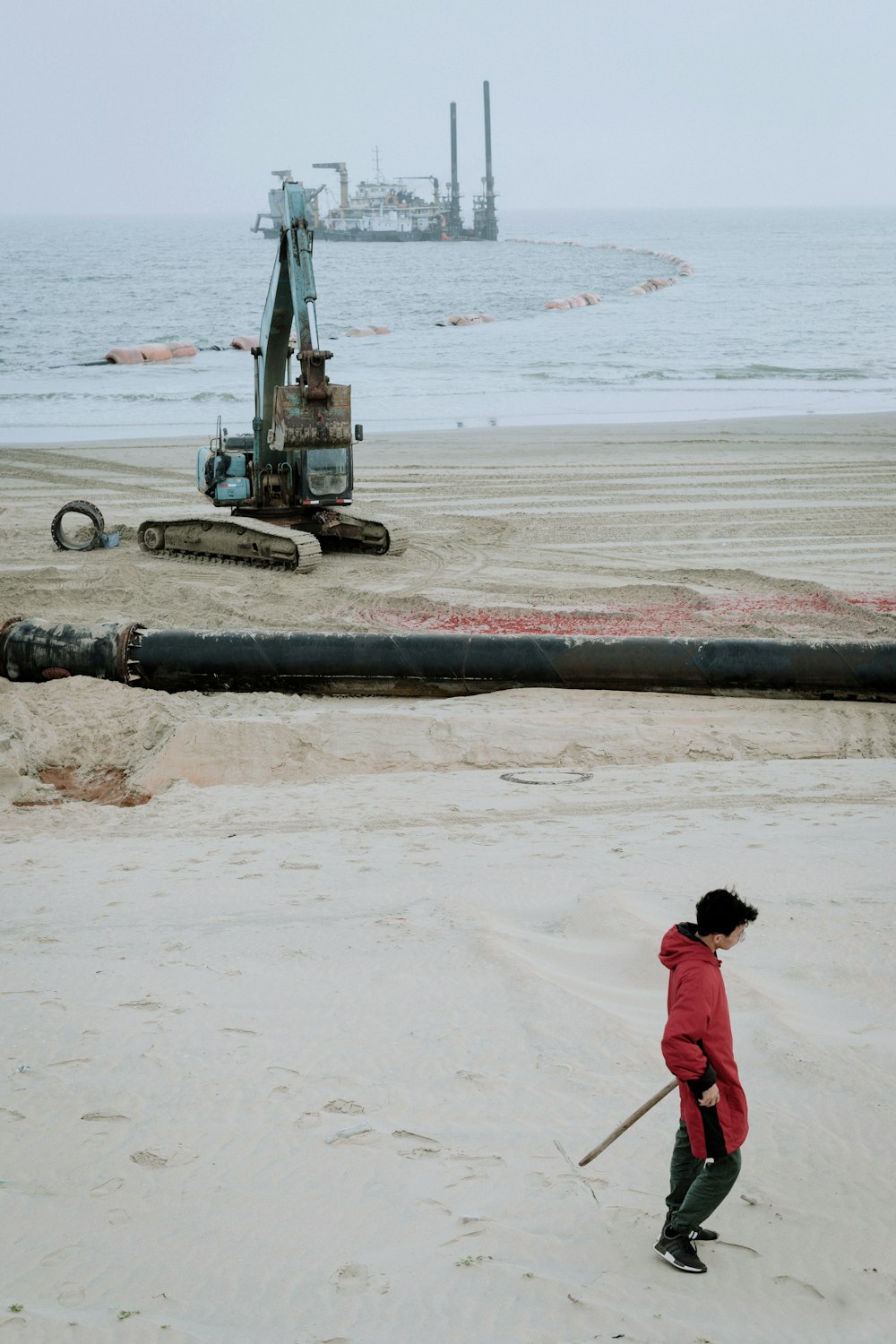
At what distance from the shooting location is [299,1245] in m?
3.89

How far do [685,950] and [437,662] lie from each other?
22.7ft

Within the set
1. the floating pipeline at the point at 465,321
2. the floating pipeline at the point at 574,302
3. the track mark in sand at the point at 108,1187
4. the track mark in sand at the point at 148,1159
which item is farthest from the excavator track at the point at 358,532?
the floating pipeline at the point at 574,302

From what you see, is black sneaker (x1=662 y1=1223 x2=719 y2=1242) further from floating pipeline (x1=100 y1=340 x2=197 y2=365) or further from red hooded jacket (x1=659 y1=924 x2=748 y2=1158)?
floating pipeline (x1=100 y1=340 x2=197 y2=365)

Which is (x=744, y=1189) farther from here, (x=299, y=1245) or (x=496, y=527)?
(x=496, y=527)

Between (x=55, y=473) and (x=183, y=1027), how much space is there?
19422 mm

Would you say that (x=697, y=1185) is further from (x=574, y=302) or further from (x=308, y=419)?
(x=574, y=302)

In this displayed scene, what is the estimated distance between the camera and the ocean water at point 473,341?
3372 centimetres

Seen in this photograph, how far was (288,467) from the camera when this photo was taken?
16.7 m

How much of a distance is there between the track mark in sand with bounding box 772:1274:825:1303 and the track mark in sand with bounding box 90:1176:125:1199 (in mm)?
2064

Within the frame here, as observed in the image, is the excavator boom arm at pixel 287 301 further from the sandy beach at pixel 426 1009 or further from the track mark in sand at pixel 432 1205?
the track mark in sand at pixel 432 1205

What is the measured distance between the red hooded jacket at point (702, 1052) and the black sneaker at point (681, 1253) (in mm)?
276

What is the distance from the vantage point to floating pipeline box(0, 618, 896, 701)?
10.4 m

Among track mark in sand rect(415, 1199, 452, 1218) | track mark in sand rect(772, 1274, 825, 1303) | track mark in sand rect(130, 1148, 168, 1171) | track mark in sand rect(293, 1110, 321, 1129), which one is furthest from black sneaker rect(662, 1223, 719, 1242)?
track mark in sand rect(130, 1148, 168, 1171)

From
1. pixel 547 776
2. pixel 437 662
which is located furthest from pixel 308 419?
pixel 547 776
